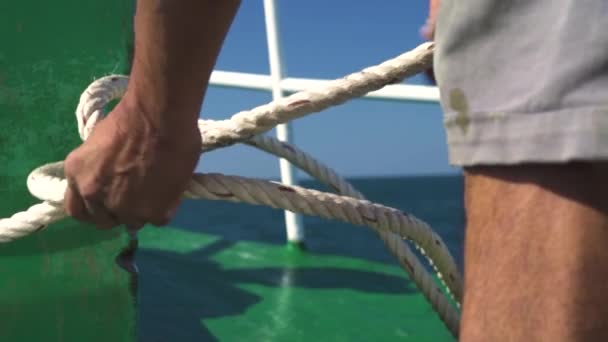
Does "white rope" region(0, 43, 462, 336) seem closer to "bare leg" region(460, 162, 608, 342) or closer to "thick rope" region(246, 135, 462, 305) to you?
"thick rope" region(246, 135, 462, 305)

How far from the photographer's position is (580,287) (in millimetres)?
380

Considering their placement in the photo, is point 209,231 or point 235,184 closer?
point 235,184

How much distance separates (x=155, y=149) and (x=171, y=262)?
1958 mm

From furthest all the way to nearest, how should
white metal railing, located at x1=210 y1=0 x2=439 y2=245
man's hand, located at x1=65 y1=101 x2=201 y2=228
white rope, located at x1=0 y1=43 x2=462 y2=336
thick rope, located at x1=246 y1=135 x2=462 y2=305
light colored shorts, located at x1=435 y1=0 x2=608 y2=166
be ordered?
white metal railing, located at x1=210 y1=0 x2=439 y2=245
thick rope, located at x1=246 y1=135 x2=462 y2=305
white rope, located at x1=0 y1=43 x2=462 y2=336
man's hand, located at x1=65 y1=101 x2=201 y2=228
light colored shorts, located at x1=435 y1=0 x2=608 y2=166

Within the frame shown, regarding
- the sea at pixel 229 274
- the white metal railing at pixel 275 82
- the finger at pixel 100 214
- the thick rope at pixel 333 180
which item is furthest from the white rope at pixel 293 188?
the white metal railing at pixel 275 82

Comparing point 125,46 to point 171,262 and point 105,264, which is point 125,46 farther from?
point 171,262

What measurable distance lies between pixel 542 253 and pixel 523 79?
0.32 ft

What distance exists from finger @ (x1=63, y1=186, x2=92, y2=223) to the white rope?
10 cm

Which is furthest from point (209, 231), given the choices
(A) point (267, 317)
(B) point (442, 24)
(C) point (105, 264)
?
(B) point (442, 24)

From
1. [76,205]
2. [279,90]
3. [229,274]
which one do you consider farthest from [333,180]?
[279,90]

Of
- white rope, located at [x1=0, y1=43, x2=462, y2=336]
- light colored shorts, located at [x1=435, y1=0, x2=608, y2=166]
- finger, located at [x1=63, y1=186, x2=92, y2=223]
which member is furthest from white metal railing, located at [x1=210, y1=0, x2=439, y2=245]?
light colored shorts, located at [x1=435, y1=0, x2=608, y2=166]

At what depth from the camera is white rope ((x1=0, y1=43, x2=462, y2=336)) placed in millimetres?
660

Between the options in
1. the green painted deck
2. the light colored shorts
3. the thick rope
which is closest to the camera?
the light colored shorts

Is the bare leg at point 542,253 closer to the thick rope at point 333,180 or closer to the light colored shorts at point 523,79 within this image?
the light colored shorts at point 523,79
